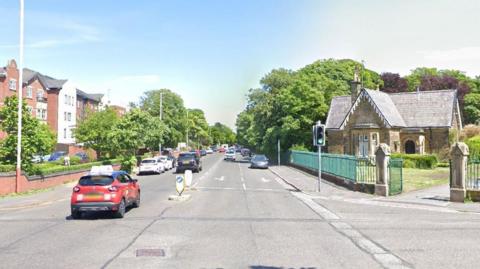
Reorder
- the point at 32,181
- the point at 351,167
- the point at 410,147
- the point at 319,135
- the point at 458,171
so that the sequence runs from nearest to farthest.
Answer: the point at 458,171
the point at 319,135
the point at 351,167
the point at 32,181
the point at 410,147

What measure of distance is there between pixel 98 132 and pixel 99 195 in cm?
3430

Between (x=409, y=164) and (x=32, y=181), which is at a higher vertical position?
(x=409, y=164)

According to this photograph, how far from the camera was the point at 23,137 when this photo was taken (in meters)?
27.3

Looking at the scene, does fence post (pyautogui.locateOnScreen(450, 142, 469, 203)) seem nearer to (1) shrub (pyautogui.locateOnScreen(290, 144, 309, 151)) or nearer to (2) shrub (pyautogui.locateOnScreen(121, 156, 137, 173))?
(2) shrub (pyautogui.locateOnScreen(121, 156, 137, 173))

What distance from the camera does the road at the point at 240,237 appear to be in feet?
31.1

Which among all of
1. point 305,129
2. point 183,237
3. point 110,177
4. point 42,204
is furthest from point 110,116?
point 183,237

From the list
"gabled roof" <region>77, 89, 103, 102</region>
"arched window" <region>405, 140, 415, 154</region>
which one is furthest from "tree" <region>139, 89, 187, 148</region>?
"arched window" <region>405, 140, 415, 154</region>

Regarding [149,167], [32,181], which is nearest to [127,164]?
[149,167]

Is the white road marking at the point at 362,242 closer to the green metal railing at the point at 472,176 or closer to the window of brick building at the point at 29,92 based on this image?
the green metal railing at the point at 472,176

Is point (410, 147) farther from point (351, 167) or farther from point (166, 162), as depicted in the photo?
point (351, 167)

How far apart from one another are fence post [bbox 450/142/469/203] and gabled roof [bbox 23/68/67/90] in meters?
55.0

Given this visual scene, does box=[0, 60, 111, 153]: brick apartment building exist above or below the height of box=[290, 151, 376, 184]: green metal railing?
above

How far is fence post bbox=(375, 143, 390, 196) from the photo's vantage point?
23.2 m

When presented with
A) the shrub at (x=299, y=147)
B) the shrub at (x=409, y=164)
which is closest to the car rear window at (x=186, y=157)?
the shrub at (x=299, y=147)
